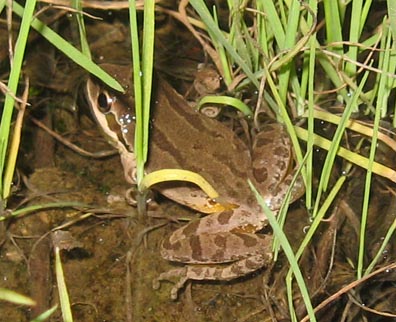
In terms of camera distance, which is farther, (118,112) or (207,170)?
(118,112)

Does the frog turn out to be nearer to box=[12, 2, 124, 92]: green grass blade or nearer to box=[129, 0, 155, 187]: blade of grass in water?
box=[129, 0, 155, 187]: blade of grass in water

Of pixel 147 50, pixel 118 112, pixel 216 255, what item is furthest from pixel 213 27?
pixel 216 255

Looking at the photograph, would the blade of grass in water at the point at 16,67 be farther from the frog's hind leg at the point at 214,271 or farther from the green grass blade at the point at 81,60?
the frog's hind leg at the point at 214,271

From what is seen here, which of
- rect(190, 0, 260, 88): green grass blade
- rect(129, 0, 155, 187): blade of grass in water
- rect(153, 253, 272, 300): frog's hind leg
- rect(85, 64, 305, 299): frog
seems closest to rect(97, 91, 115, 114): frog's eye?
rect(85, 64, 305, 299): frog

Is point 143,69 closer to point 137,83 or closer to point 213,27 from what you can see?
point 137,83

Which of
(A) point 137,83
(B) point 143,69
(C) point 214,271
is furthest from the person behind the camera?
(C) point 214,271

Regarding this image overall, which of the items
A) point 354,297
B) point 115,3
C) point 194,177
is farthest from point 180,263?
point 115,3

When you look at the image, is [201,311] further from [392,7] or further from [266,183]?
[392,7]
